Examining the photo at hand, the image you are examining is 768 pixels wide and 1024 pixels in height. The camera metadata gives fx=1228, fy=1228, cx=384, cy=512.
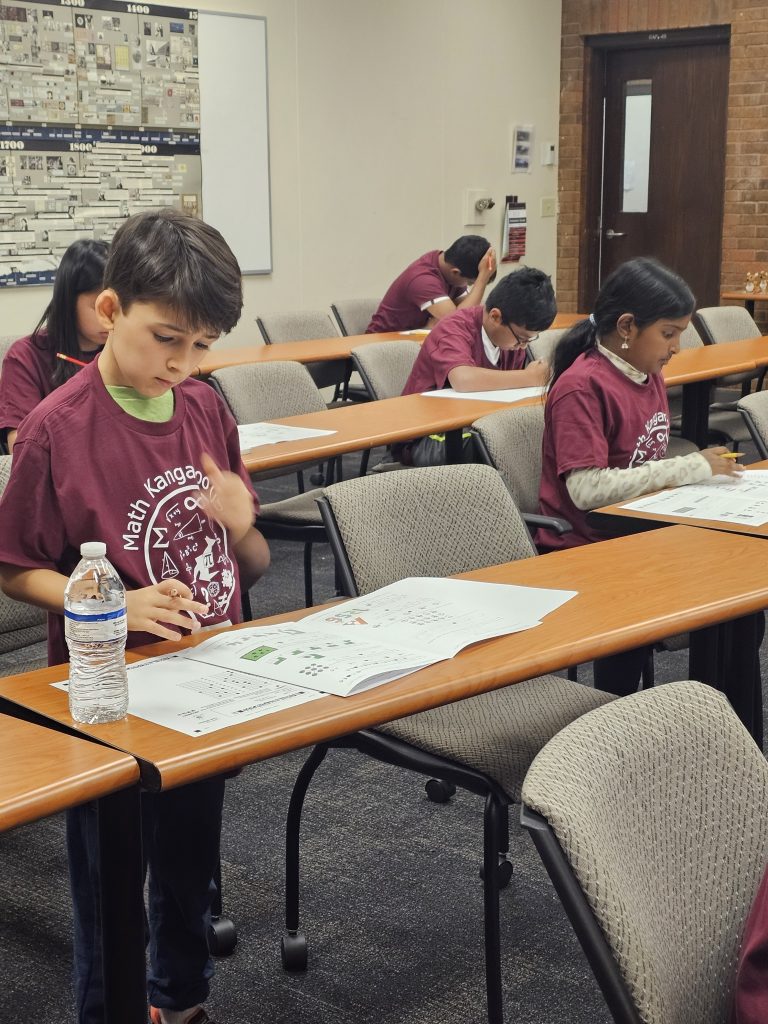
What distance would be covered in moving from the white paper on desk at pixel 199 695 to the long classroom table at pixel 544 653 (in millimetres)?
18

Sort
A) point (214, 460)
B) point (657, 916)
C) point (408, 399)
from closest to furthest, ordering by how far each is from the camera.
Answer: point (657, 916), point (214, 460), point (408, 399)

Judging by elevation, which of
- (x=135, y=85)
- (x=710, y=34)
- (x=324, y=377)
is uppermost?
(x=710, y=34)

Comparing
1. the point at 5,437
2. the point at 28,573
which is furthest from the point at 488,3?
the point at 28,573

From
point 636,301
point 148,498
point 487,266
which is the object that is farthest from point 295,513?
point 487,266

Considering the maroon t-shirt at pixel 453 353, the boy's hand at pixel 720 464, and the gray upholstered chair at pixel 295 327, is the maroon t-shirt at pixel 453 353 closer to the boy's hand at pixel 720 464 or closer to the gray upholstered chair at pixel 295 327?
the gray upholstered chair at pixel 295 327

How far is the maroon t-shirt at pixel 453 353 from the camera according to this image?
3877 millimetres

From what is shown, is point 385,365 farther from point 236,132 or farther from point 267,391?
point 236,132

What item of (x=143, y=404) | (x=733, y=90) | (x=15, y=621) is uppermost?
(x=733, y=90)

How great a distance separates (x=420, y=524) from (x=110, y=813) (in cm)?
104

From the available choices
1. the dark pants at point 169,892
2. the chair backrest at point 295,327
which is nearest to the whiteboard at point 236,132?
the chair backrest at point 295,327

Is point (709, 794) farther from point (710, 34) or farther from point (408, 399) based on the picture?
point (710, 34)

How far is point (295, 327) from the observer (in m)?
5.54

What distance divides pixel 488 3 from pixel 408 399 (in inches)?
191

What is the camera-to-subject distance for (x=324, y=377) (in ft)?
16.6
